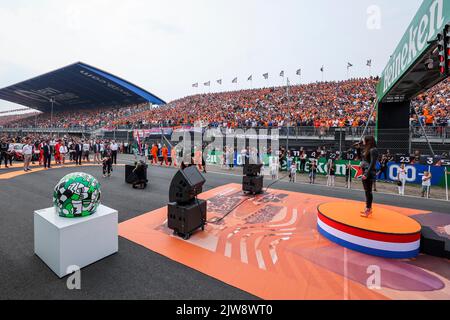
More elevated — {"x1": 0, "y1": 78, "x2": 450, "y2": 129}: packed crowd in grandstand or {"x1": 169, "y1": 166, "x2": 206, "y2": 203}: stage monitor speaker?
{"x1": 0, "y1": 78, "x2": 450, "y2": 129}: packed crowd in grandstand

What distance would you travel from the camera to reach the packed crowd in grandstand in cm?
1955

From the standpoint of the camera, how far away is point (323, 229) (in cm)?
545

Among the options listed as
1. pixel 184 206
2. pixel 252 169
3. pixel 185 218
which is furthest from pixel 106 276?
pixel 252 169

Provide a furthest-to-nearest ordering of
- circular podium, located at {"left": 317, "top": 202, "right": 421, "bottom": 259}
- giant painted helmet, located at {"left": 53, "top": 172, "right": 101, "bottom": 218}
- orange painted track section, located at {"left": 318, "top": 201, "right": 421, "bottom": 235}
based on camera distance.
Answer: orange painted track section, located at {"left": 318, "top": 201, "right": 421, "bottom": 235} → circular podium, located at {"left": 317, "top": 202, "right": 421, "bottom": 259} → giant painted helmet, located at {"left": 53, "top": 172, "right": 101, "bottom": 218}

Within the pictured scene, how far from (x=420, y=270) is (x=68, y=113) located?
70301 millimetres

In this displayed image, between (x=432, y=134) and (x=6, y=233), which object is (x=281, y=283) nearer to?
(x=6, y=233)

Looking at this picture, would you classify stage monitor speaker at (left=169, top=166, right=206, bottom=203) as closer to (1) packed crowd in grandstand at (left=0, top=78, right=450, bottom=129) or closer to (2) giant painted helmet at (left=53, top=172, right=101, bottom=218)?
(2) giant painted helmet at (left=53, top=172, right=101, bottom=218)

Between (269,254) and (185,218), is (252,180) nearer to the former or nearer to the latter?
(185,218)

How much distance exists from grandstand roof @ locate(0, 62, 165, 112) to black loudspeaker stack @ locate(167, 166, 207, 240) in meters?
42.4

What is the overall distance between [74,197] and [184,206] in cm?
217

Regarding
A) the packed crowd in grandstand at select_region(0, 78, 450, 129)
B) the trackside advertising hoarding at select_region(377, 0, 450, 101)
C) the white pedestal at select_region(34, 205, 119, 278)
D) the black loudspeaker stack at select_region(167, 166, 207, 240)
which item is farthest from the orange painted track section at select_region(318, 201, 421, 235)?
the packed crowd in grandstand at select_region(0, 78, 450, 129)

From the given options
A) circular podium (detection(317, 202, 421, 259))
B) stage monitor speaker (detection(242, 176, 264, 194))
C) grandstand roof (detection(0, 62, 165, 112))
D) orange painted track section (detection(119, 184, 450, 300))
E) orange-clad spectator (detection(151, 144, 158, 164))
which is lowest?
orange painted track section (detection(119, 184, 450, 300))

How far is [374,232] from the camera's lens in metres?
4.57
